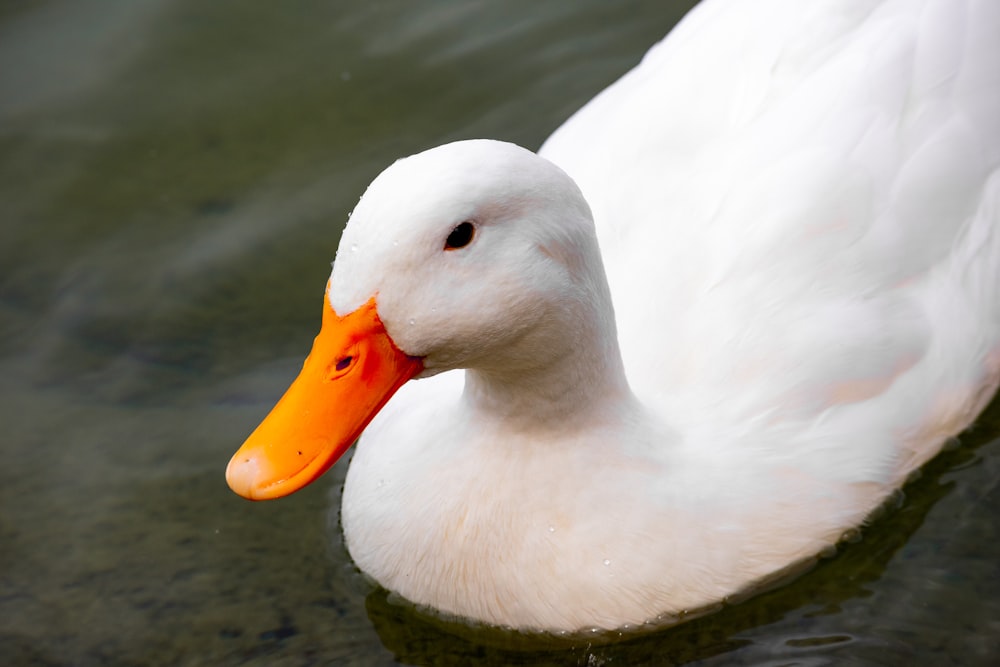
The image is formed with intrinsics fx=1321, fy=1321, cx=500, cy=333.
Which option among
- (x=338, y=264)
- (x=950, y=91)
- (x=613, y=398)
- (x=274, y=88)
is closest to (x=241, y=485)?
(x=338, y=264)

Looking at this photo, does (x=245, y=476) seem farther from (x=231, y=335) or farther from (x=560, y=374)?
(x=231, y=335)

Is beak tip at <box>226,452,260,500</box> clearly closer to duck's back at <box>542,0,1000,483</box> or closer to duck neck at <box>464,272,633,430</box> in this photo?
duck neck at <box>464,272,633,430</box>

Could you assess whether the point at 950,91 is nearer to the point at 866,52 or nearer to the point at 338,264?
the point at 866,52

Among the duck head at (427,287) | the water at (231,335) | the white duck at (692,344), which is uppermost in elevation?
the duck head at (427,287)

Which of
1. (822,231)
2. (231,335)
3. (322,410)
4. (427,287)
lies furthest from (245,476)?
(231,335)

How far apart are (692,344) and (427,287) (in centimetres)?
122

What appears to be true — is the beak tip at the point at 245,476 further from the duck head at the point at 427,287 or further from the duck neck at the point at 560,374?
the duck neck at the point at 560,374

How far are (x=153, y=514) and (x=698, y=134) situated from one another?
7.41 ft

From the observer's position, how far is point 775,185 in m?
4.05

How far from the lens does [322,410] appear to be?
3148 millimetres

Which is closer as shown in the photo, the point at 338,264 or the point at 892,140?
the point at 338,264

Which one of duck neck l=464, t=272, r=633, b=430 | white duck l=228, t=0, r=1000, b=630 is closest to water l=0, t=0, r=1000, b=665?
white duck l=228, t=0, r=1000, b=630

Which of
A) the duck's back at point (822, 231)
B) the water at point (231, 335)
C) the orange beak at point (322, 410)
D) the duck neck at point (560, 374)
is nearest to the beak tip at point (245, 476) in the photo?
the orange beak at point (322, 410)

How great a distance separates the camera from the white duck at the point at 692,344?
3.15 meters
